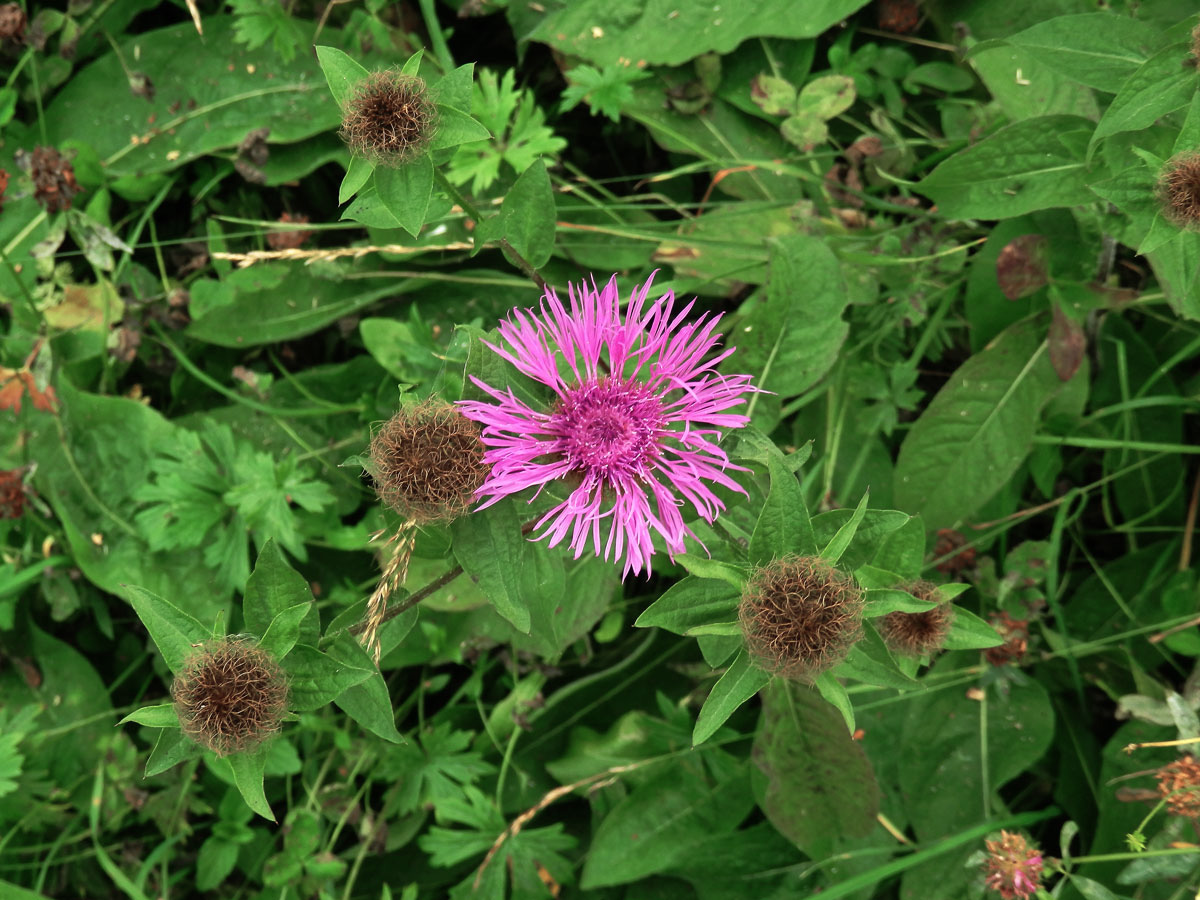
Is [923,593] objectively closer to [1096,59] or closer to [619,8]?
[1096,59]

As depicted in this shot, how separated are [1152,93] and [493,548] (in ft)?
6.12

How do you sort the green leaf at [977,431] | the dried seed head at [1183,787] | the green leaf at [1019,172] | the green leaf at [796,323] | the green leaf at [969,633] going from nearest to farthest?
the green leaf at [969,633]
the dried seed head at [1183,787]
the green leaf at [1019,172]
the green leaf at [796,323]
the green leaf at [977,431]

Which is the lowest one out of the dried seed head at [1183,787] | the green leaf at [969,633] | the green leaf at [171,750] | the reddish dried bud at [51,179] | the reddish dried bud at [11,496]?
the reddish dried bud at [11,496]

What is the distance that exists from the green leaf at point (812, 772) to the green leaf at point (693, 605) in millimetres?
962

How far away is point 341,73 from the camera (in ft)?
6.43

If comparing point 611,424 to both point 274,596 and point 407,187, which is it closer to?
point 407,187

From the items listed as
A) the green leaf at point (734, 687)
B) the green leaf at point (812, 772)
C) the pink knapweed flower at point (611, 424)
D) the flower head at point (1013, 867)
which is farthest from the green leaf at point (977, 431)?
the green leaf at point (734, 687)

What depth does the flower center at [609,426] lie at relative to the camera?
2.08 metres

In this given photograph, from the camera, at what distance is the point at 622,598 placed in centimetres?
333

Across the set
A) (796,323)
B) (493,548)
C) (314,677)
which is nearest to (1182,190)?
(796,323)

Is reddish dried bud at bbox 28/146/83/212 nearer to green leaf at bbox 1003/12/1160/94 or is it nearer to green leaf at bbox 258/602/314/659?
green leaf at bbox 258/602/314/659

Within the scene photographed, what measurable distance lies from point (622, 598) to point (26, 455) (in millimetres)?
2420

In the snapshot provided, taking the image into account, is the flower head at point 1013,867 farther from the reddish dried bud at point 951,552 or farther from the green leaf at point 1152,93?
the green leaf at point 1152,93

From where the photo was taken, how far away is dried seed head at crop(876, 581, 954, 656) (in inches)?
82.3
